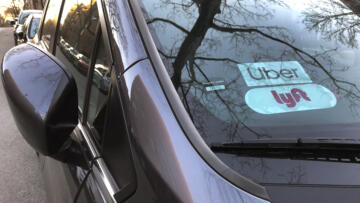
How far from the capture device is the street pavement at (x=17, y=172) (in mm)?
3266

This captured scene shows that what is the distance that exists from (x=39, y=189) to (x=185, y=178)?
295 centimetres

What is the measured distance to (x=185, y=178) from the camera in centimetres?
86

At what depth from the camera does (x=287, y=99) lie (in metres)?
1.18

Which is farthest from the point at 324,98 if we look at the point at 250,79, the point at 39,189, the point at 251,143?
the point at 39,189

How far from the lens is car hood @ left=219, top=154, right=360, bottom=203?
90 cm

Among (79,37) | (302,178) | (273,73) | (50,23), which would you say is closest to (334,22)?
(273,73)

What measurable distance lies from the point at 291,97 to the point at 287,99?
2 centimetres

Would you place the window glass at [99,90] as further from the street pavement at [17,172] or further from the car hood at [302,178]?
the street pavement at [17,172]

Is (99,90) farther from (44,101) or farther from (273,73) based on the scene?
(273,73)

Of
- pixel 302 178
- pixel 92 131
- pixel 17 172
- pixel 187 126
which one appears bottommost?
pixel 17 172

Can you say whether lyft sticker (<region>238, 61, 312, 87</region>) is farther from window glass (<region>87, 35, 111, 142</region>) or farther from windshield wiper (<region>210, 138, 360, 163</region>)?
window glass (<region>87, 35, 111, 142</region>)

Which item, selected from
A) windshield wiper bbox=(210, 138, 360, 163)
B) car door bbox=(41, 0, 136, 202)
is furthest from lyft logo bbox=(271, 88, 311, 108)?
car door bbox=(41, 0, 136, 202)

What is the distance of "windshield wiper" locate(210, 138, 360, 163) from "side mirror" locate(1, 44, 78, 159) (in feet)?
1.66

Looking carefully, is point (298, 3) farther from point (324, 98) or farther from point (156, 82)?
point (156, 82)
